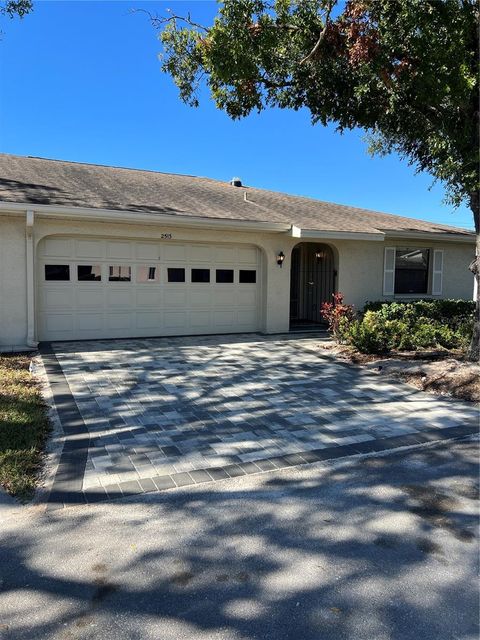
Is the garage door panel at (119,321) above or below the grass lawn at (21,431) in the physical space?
above

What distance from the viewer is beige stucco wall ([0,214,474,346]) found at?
29.2 ft

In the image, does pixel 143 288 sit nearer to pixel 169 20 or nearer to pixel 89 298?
pixel 89 298

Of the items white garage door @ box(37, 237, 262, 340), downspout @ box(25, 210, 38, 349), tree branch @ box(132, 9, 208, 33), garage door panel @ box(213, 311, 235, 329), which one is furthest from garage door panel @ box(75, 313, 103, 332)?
tree branch @ box(132, 9, 208, 33)

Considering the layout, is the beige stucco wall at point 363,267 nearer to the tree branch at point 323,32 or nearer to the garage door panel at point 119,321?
the tree branch at point 323,32

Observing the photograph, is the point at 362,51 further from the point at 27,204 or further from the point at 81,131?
the point at 81,131

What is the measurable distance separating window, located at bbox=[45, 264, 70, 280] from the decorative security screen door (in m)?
6.80

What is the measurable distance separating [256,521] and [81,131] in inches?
559

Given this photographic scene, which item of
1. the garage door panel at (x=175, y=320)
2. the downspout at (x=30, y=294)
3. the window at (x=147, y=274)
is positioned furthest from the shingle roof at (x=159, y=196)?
the garage door panel at (x=175, y=320)

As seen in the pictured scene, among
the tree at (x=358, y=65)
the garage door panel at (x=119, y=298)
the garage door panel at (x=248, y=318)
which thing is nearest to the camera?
the tree at (x=358, y=65)

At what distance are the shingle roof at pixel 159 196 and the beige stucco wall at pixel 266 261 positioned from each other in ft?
1.46

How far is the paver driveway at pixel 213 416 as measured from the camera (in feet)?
12.9

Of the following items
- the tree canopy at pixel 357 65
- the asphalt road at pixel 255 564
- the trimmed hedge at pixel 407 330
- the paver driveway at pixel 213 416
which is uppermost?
the tree canopy at pixel 357 65

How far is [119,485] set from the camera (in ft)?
11.8

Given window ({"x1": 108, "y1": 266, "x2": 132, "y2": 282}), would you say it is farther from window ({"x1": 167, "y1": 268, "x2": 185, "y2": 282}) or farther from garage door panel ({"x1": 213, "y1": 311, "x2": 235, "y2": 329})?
garage door panel ({"x1": 213, "y1": 311, "x2": 235, "y2": 329})
